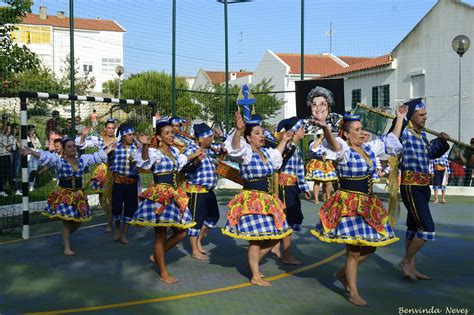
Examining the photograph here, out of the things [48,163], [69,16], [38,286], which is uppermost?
[69,16]

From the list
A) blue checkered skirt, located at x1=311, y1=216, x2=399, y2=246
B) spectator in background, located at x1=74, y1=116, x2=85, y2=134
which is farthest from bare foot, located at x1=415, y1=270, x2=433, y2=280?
spectator in background, located at x1=74, y1=116, x2=85, y2=134

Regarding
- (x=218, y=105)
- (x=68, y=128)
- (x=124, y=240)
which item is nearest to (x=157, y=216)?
(x=124, y=240)

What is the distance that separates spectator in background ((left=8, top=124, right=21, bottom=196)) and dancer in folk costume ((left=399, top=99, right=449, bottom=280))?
7.83m

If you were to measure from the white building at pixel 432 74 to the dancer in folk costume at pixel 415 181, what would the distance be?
13.8 metres

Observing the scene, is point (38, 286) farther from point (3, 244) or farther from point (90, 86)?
point (90, 86)

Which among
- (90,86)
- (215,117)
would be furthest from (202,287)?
(90,86)

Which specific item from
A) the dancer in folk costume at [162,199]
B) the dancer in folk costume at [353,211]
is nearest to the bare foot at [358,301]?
the dancer in folk costume at [353,211]

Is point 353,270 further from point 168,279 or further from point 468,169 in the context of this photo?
point 468,169

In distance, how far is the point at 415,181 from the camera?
6902 millimetres

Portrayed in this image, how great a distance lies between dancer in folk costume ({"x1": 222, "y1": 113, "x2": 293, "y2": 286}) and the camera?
627 cm

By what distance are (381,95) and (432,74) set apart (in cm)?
206

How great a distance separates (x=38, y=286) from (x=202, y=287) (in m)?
1.75

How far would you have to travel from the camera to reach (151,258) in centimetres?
766

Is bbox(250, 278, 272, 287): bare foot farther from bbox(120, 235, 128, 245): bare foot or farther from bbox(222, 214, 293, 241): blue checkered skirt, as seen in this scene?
bbox(120, 235, 128, 245): bare foot
